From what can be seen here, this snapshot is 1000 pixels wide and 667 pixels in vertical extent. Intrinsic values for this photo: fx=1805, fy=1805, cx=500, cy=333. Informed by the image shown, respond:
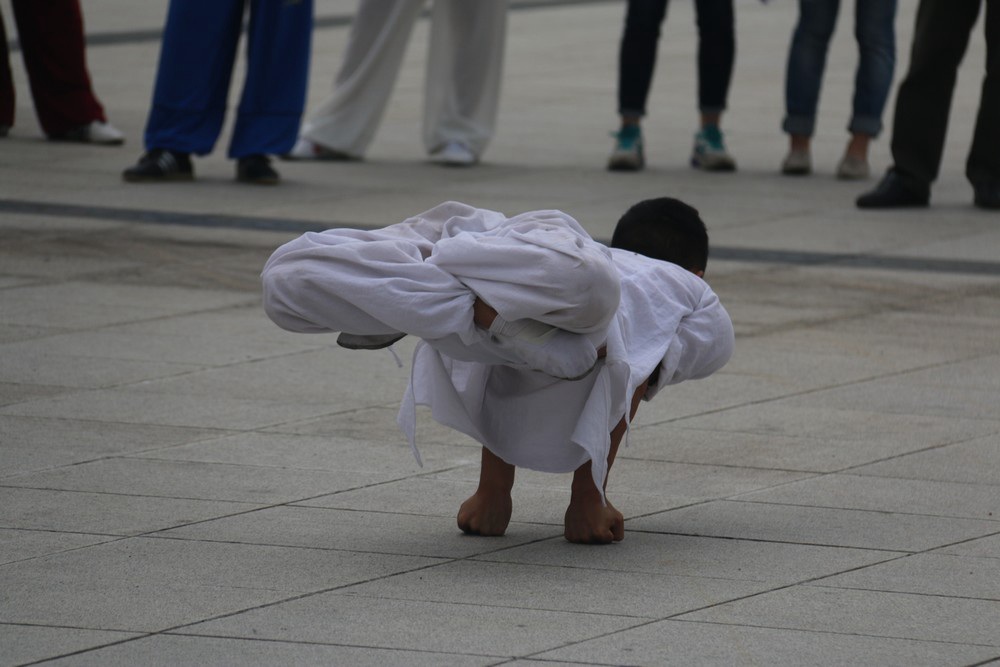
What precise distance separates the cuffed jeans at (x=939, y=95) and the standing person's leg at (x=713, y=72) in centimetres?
98

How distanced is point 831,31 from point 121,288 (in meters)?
3.78

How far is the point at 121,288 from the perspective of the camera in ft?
18.4

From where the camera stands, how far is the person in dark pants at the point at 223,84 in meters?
7.52

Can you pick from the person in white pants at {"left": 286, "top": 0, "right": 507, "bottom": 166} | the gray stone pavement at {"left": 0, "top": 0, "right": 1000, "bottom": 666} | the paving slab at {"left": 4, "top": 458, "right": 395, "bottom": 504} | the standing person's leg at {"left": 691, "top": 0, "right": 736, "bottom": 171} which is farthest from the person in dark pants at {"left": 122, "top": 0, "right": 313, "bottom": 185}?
the paving slab at {"left": 4, "top": 458, "right": 395, "bottom": 504}

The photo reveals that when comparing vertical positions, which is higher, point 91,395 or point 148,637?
point 148,637

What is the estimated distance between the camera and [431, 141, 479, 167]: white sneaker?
27.3 ft

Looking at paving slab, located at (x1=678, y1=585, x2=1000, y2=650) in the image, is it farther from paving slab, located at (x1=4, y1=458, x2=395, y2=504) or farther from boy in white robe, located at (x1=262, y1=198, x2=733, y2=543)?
paving slab, located at (x1=4, y1=458, x2=395, y2=504)

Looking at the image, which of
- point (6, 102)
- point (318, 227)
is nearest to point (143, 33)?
point (6, 102)

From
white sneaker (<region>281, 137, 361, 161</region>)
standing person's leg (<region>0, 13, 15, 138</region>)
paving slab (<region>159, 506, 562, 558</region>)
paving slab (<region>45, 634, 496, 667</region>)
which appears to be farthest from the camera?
standing person's leg (<region>0, 13, 15, 138</region>)

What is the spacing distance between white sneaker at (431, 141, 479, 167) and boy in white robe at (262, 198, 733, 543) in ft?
16.0

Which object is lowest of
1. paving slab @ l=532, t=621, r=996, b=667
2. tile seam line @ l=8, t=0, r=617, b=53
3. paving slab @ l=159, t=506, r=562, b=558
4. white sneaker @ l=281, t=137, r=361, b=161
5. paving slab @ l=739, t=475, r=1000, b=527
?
tile seam line @ l=8, t=0, r=617, b=53

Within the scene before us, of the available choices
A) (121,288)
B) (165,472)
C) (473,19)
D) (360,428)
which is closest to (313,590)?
(165,472)

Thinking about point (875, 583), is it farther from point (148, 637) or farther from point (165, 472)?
point (165, 472)

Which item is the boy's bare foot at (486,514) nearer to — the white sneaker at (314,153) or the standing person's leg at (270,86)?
the standing person's leg at (270,86)
